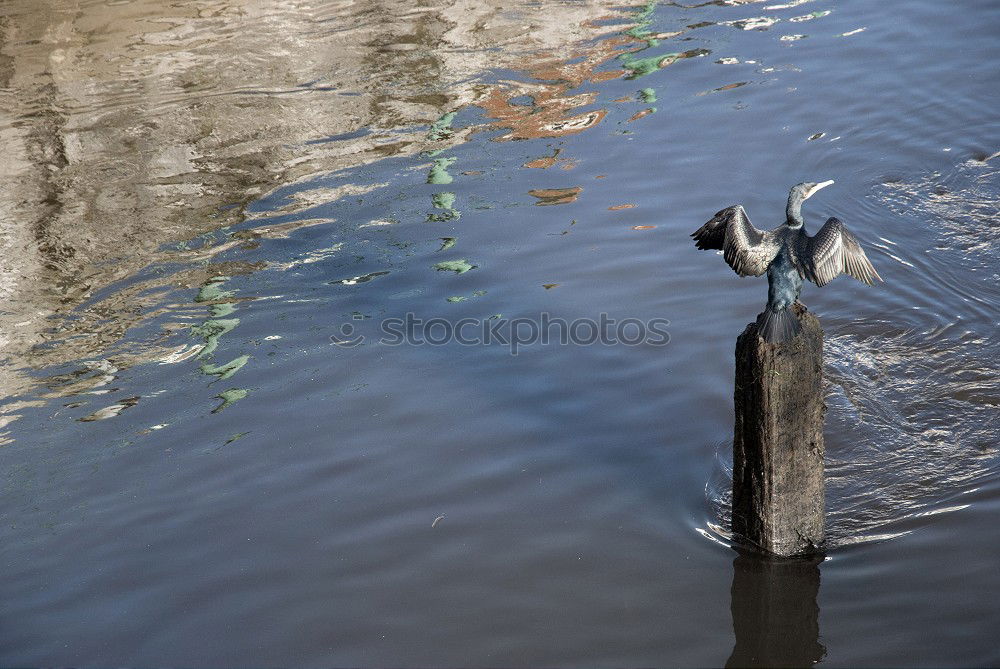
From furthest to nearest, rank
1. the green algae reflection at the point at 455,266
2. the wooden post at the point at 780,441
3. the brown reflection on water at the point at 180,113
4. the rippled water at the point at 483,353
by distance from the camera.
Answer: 1. the brown reflection on water at the point at 180,113
2. the green algae reflection at the point at 455,266
3. the rippled water at the point at 483,353
4. the wooden post at the point at 780,441

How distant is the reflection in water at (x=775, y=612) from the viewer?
4.43m

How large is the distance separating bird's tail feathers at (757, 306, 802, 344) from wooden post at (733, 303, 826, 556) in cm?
2

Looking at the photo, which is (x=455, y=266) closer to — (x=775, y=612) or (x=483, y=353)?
(x=483, y=353)

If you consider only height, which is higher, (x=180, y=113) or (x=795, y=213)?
(x=180, y=113)

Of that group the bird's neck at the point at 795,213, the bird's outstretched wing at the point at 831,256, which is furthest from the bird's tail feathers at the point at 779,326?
the bird's neck at the point at 795,213

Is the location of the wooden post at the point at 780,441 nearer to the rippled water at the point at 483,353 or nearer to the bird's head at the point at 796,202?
the rippled water at the point at 483,353

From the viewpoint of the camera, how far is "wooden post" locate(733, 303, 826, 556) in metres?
4.28

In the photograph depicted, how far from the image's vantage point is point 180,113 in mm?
11555

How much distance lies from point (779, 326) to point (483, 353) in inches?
115

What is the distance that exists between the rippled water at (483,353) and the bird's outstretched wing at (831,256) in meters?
1.51

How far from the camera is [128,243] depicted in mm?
8781

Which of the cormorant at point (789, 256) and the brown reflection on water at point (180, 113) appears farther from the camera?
the brown reflection on water at point (180, 113)

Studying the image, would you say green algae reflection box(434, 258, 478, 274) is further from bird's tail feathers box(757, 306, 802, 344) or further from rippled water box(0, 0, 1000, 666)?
bird's tail feathers box(757, 306, 802, 344)

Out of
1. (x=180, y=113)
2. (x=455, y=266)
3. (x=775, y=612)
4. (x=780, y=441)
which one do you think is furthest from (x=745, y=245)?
(x=180, y=113)
